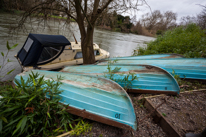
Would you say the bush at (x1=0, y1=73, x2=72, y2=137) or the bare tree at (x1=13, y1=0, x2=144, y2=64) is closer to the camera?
the bush at (x1=0, y1=73, x2=72, y2=137)

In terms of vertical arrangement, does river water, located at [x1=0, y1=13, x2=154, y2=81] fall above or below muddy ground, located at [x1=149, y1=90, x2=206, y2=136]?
above

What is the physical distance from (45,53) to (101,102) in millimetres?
3895

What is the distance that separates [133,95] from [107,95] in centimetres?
101

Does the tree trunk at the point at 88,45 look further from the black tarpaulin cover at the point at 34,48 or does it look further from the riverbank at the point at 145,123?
the riverbank at the point at 145,123

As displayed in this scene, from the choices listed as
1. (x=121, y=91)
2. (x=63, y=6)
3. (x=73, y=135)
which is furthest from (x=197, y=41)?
(x=73, y=135)

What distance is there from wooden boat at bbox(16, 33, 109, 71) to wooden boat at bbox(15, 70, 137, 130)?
274 centimetres

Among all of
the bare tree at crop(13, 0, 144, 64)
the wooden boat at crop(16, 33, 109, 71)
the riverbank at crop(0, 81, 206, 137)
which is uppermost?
the bare tree at crop(13, 0, 144, 64)

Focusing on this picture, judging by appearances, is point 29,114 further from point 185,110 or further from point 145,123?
point 185,110

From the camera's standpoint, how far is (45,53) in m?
4.63

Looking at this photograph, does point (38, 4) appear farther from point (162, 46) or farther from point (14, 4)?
point (162, 46)

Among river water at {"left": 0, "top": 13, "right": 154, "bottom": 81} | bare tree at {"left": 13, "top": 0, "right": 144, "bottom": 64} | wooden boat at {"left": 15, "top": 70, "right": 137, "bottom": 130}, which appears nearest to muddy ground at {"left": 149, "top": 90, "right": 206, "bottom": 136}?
wooden boat at {"left": 15, "top": 70, "right": 137, "bottom": 130}

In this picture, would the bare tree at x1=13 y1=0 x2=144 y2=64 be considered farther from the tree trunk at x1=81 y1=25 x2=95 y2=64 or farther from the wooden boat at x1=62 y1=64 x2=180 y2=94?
the wooden boat at x1=62 y1=64 x2=180 y2=94

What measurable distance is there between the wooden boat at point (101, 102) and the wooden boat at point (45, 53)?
274cm

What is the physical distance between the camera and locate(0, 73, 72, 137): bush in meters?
1.37
